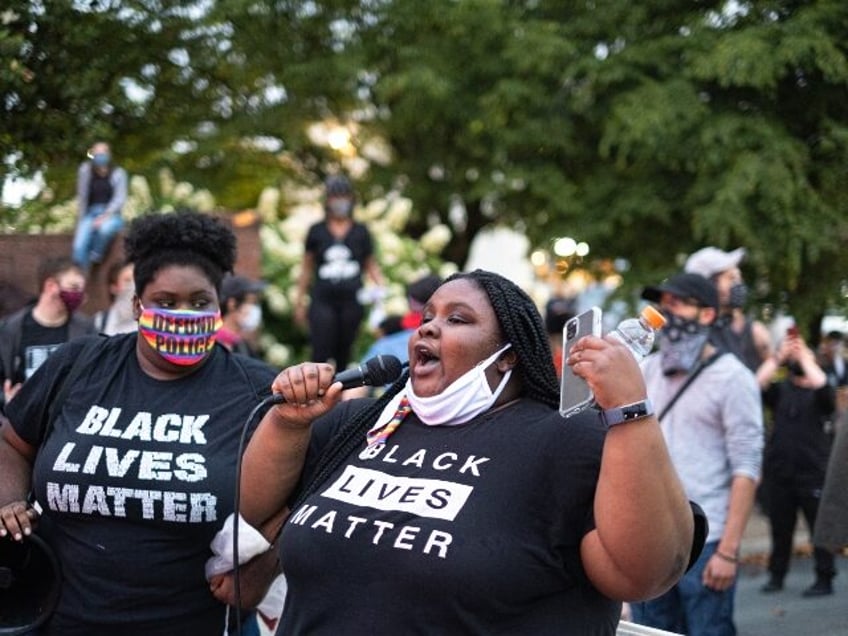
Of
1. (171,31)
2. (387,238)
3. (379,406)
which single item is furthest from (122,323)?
(387,238)

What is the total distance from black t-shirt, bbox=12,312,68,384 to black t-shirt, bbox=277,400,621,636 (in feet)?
10.5

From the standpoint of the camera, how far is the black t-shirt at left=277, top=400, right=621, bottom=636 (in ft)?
9.30

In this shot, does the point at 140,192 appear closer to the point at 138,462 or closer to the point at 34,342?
the point at 34,342

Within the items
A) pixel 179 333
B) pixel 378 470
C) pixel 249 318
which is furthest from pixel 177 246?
pixel 249 318

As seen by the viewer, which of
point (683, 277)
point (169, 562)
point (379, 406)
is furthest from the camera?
point (683, 277)

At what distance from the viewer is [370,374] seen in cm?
327

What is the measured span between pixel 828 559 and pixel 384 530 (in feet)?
22.5

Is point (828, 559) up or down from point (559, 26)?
down

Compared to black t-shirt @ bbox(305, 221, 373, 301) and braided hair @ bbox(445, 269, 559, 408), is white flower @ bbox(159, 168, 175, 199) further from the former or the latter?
braided hair @ bbox(445, 269, 559, 408)

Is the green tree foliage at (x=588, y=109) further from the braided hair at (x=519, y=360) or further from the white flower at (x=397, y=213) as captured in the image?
the braided hair at (x=519, y=360)

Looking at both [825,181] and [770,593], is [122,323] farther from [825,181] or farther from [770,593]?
[825,181]

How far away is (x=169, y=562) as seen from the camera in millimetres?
3908

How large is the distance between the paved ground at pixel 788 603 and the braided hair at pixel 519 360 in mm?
5138

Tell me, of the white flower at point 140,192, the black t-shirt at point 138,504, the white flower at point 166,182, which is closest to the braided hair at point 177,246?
the black t-shirt at point 138,504
